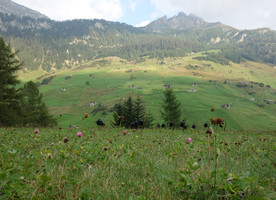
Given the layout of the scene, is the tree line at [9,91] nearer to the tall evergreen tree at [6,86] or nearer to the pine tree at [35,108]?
the tall evergreen tree at [6,86]

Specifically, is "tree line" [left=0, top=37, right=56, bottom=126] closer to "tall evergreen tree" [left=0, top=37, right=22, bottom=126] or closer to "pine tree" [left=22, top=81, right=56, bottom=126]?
"tall evergreen tree" [left=0, top=37, right=22, bottom=126]

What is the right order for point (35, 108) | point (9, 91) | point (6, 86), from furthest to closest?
point (35, 108), point (9, 91), point (6, 86)

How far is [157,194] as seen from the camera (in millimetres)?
2025

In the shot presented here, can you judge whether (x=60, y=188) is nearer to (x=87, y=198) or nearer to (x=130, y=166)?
(x=87, y=198)

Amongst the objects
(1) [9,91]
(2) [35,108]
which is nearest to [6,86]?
(1) [9,91]

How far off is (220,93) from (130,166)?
199280 mm

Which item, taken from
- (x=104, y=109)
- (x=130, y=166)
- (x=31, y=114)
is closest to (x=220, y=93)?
(x=104, y=109)

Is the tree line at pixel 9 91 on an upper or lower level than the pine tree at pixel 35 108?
upper

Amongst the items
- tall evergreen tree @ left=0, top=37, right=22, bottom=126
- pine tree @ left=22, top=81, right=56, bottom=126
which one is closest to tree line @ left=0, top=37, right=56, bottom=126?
tall evergreen tree @ left=0, top=37, right=22, bottom=126

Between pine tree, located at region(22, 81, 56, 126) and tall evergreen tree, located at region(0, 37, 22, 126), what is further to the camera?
pine tree, located at region(22, 81, 56, 126)

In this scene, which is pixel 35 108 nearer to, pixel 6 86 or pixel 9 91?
pixel 9 91

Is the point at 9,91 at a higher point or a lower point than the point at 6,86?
lower

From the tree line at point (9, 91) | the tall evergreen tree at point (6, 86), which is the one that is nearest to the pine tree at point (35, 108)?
the tree line at point (9, 91)

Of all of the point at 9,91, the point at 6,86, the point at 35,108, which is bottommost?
the point at 35,108
